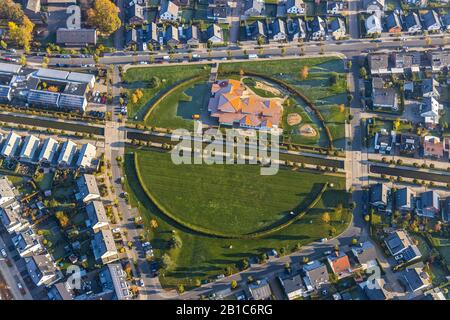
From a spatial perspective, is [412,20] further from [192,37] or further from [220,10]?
[192,37]

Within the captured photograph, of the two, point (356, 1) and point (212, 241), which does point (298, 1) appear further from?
point (212, 241)

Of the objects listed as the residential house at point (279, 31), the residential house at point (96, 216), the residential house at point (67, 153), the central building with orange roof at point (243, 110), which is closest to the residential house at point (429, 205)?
the central building with orange roof at point (243, 110)

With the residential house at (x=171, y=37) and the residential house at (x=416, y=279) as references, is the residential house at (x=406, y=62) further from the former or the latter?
the residential house at (x=171, y=37)

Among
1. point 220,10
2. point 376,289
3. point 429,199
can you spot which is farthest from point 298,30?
point 376,289

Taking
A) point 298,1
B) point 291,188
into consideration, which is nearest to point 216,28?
point 298,1

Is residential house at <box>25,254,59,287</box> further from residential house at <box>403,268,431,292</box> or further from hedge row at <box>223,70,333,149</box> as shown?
residential house at <box>403,268,431,292</box>

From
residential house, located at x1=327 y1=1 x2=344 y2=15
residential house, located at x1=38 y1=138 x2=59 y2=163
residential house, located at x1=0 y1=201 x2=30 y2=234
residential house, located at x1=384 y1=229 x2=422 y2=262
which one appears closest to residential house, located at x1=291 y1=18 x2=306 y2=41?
residential house, located at x1=327 y1=1 x2=344 y2=15
